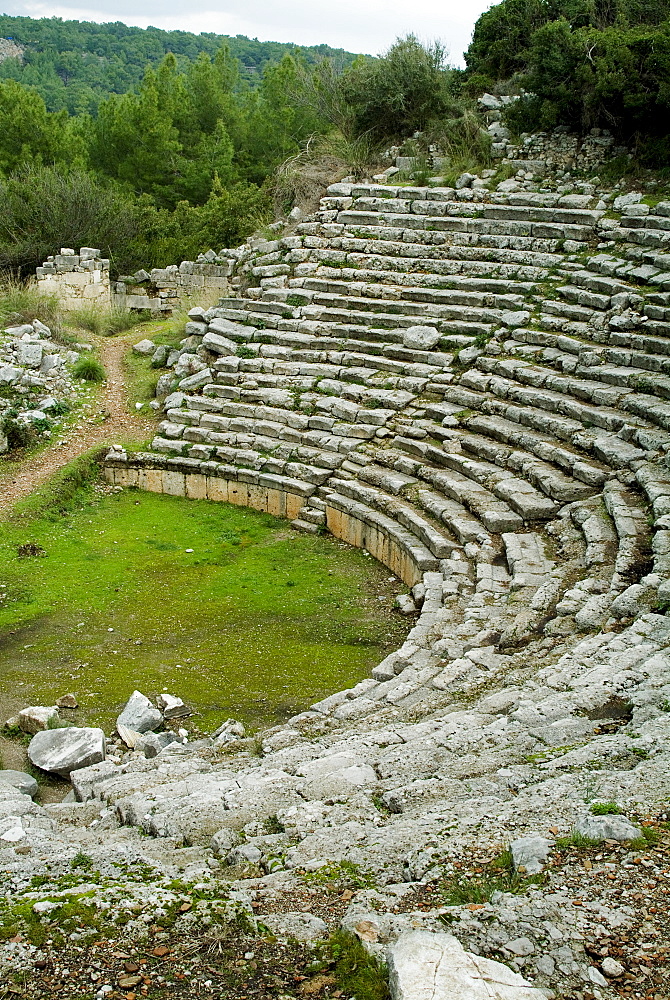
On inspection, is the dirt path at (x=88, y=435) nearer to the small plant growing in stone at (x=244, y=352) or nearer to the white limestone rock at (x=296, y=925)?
the small plant growing in stone at (x=244, y=352)

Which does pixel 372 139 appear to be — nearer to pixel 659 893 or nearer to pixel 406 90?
pixel 406 90

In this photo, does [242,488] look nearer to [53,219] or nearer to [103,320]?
[103,320]

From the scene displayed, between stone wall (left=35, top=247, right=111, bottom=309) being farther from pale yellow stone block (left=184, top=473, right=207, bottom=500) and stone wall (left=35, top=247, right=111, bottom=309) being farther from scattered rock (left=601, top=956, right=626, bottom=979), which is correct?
scattered rock (left=601, top=956, right=626, bottom=979)

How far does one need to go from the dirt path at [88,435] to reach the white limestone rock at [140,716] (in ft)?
16.0

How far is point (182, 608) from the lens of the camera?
9250mm

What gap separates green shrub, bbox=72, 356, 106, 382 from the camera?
14711 millimetres

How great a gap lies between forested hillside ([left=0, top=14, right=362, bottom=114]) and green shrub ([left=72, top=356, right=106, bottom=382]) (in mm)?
46563

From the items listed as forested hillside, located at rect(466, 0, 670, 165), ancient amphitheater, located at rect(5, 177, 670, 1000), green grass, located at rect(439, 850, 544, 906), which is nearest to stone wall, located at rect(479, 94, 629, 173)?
forested hillside, located at rect(466, 0, 670, 165)

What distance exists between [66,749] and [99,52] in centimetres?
8634

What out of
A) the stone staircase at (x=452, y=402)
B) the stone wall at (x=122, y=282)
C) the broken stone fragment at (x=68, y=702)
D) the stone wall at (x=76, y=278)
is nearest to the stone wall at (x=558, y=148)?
the stone staircase at (x=452, y=402)


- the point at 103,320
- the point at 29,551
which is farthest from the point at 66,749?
the point at 103,320

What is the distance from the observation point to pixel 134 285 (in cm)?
2172

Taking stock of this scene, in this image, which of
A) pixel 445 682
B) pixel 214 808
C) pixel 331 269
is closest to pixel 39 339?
pixel 331 269

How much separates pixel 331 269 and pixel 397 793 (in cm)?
1097
